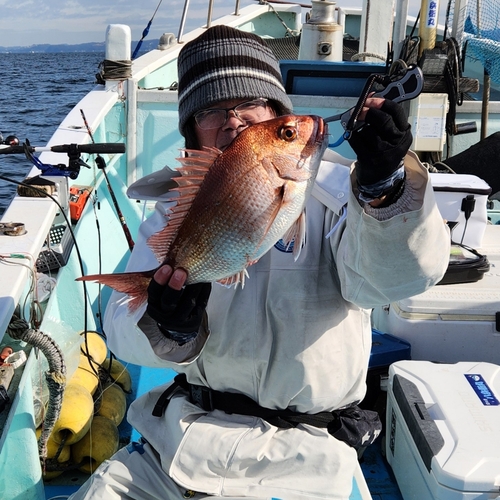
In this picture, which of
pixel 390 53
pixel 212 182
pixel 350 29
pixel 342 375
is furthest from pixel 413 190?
pixel 350 29

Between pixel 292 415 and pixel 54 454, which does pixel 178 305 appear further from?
pixel 54 454

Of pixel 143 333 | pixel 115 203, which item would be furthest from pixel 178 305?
pixel 115 203

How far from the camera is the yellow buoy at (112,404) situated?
3.43 metres

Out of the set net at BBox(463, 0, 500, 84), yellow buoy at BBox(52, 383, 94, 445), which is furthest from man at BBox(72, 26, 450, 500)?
net at BBox(463, 0, 500, 84)

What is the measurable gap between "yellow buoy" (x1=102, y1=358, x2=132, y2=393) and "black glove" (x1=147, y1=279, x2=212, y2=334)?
6.46ft

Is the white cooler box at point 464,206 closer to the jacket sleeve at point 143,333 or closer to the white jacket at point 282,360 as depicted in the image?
the white jacket at point 282,360

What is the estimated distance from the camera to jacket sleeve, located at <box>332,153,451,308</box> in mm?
1604

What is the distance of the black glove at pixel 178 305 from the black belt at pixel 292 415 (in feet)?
1.54

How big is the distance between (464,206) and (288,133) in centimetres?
270

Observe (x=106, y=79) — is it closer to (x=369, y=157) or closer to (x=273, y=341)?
(x=273, y=341)

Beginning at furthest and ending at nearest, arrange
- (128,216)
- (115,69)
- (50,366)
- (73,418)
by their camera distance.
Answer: (115,69)
(128,216)
(73,418)
(50,366)

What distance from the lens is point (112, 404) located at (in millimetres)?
3492

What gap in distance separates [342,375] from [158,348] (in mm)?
659

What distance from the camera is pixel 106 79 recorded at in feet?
20.8
